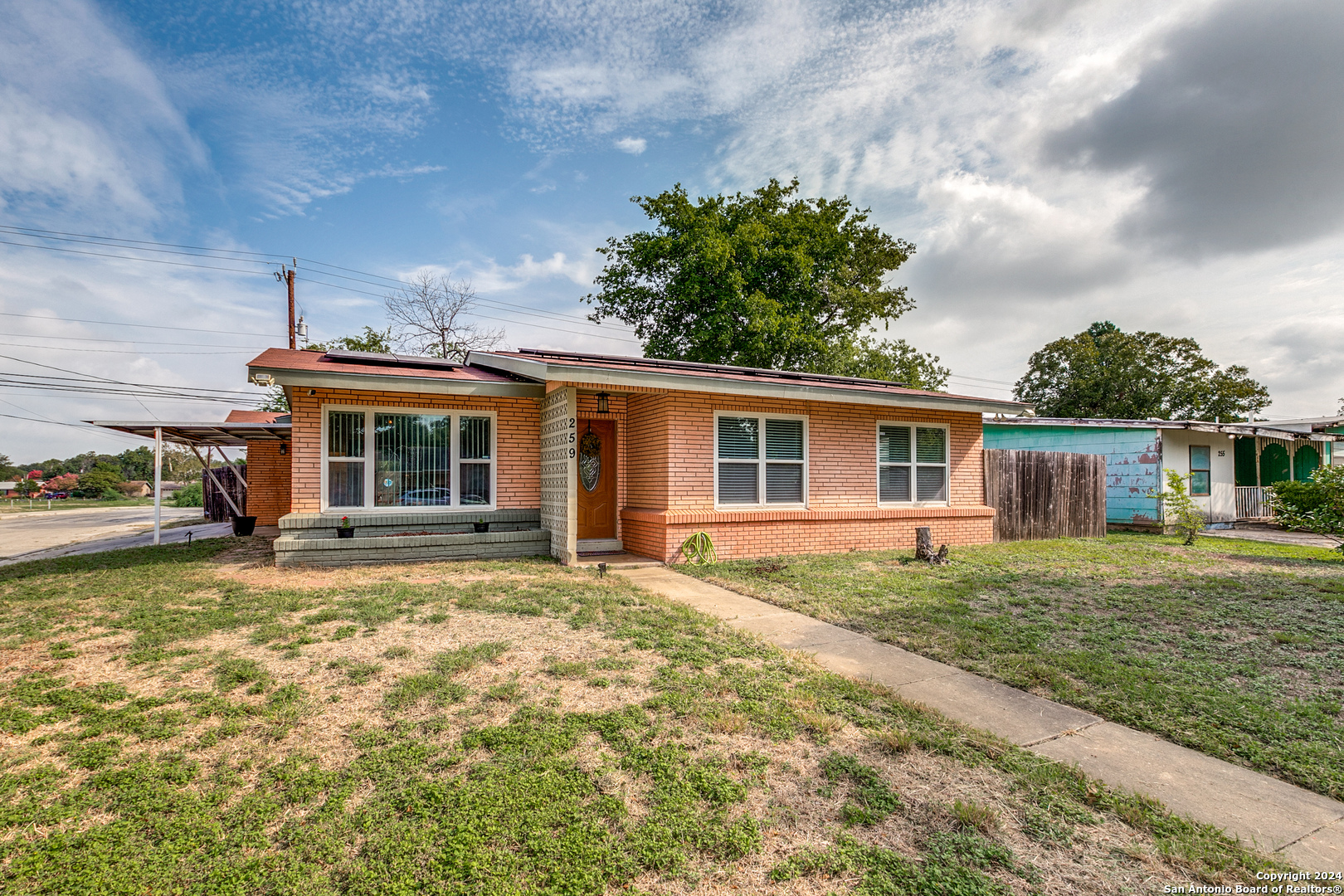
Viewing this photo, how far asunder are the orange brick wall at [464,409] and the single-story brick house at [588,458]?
A: 25 millimetres

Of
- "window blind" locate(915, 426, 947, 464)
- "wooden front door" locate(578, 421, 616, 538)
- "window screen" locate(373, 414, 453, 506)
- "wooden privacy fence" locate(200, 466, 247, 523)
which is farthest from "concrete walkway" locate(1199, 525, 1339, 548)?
"wooden privacy fence" locate(200, 466, 247, 523)

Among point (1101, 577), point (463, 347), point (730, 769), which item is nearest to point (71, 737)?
point (730, 769)

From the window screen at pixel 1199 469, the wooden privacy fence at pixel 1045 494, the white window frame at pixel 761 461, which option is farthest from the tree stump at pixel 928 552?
the window screen at pixel 1199 469

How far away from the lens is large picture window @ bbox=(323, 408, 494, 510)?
894 centimetres

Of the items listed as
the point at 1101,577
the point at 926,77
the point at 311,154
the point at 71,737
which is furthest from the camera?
the point at 311,154

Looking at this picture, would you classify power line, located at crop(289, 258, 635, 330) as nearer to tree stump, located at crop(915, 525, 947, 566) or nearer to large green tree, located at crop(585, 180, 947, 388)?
large green tree, located at crop(585, 180, 947, 388)

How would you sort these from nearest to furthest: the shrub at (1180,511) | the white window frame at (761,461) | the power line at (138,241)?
the white window frame at (761,461) < the shrub at (1180,511) < the power line at (138,241)

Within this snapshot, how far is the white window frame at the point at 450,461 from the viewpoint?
28.9 feet

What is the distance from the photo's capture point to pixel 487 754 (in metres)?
3.04

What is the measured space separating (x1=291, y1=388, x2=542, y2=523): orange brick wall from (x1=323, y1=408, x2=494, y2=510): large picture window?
124 millimetres

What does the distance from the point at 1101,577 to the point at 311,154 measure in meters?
19.1

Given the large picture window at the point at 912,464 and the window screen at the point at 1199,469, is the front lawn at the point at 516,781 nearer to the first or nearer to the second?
the large picture window at the point at 912,464

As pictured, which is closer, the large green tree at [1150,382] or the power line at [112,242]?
the power line at [112,242]

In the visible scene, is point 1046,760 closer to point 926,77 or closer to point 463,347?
point 926,77
